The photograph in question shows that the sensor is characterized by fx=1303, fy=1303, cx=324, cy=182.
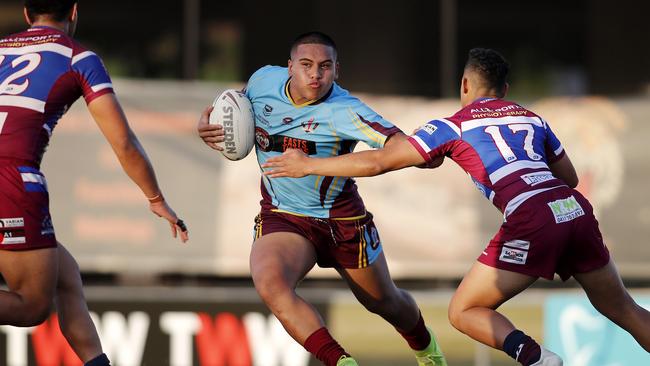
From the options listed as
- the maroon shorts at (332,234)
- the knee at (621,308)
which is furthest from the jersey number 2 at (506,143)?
the maroon shorts at (332,234)

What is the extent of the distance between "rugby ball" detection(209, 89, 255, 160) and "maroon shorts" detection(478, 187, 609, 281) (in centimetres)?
148

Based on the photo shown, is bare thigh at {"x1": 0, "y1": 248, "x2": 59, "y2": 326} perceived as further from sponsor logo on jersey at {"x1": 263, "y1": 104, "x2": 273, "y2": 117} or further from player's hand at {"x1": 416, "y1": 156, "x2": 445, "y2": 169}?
player's hand at {"x1": 416, "y1": 156, "x2": 445, "y2": 169}

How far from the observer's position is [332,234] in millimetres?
7457

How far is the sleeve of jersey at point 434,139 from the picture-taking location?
6.91 meters

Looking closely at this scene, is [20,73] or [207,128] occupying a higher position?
[20,73]

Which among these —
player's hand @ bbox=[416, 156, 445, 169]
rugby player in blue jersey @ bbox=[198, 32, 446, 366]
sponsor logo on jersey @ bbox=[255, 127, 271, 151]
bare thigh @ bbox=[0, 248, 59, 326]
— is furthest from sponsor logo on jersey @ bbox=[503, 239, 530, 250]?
bare thigh @ bbox=[0, 248, 59, 326]

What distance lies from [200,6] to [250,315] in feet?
12.7

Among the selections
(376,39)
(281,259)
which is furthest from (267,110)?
(376,39)

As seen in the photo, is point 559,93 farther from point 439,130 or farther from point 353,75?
point 439,130

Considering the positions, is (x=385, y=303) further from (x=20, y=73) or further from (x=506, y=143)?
(x=20, y=73)

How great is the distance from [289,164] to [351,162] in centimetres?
34

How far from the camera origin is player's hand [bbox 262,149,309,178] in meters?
6.76

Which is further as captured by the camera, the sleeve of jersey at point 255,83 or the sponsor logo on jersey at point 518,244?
the sleeve of jersey at point 255,83

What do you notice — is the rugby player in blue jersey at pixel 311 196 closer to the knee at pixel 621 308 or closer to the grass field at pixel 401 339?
the knee at pixel 621 308
